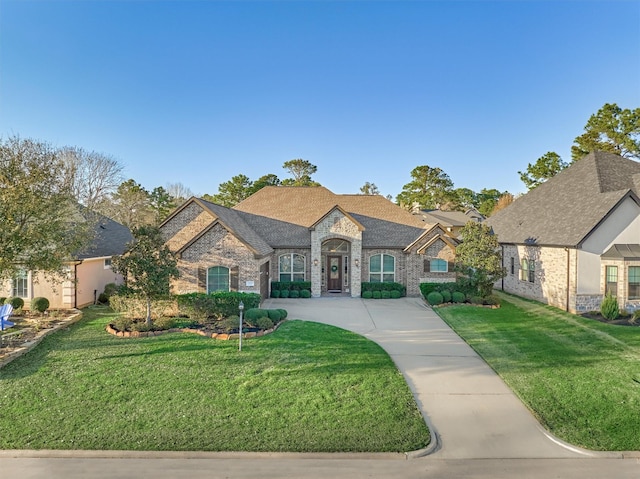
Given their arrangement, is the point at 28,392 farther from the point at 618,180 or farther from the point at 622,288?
the point at 618,180

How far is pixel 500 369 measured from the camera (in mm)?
10000

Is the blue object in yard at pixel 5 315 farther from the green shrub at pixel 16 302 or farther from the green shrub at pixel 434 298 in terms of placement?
the green shrub at pixel 434 298

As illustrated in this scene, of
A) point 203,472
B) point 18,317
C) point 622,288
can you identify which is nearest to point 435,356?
point 203,472

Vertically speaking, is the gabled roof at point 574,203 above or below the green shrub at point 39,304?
above

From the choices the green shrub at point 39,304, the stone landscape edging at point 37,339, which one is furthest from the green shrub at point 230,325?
the green shrub at point 39,304

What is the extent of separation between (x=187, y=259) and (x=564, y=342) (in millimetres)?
15888

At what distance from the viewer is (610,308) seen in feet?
50.7

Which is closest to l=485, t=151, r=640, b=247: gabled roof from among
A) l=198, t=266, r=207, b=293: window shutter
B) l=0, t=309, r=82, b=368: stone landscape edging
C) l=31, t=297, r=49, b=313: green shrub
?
l=198, t=266, r=207, b=293: window shutter

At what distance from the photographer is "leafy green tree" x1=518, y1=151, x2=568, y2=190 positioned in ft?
125

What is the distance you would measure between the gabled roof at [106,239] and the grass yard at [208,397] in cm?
810

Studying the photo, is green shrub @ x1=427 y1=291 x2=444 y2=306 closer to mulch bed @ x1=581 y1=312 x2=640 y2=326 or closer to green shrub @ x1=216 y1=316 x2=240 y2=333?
mulch bed @ x1=581 y1=312 x2=640 y2=326

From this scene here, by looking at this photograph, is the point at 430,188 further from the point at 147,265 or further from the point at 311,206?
the point at 147,265

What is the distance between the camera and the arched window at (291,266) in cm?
2308

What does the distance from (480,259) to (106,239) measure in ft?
68.3
